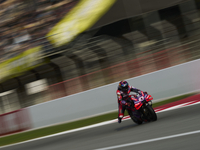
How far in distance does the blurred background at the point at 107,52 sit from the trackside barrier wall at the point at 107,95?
538mm

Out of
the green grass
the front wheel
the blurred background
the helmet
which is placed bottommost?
the green grass

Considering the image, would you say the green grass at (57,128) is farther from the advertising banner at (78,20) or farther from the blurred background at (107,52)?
the advertising banner at (78,20)

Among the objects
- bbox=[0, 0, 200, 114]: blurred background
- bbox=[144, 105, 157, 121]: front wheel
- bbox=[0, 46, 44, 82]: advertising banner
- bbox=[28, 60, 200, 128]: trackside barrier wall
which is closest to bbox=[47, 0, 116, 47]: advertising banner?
bbox=[0, 0, 200, 114]: blurred background

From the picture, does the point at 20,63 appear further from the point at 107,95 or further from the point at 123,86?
the point at 123,86

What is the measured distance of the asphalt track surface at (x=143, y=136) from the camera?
559cm

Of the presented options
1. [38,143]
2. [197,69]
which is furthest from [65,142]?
[197,69]

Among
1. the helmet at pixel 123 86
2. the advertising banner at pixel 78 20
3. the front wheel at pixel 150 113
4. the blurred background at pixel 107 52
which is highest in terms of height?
the advertising banner at pixel 78 20

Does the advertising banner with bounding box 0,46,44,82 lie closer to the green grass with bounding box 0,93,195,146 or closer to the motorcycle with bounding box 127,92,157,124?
the green grass with bounding box 0,93,195,146

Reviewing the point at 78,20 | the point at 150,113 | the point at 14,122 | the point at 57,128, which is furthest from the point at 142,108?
the point at 78,20

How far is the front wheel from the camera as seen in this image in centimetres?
767

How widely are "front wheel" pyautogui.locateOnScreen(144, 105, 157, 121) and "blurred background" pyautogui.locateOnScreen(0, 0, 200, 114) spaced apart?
13.3 feet

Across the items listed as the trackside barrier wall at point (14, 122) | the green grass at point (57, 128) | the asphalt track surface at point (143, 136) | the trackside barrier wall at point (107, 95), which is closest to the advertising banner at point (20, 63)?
the trackside barrier wall at point (14, 122)

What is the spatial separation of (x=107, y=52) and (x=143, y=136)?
7214 mm

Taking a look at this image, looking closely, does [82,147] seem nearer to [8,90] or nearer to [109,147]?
[109,147]
